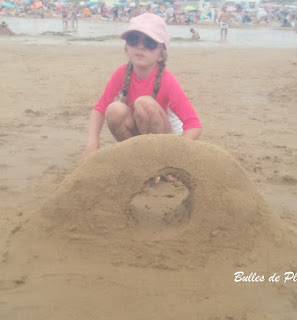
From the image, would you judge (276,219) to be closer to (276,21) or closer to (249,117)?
(249,117)

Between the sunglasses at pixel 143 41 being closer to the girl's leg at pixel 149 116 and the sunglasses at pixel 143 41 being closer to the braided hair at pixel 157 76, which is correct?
the braided hair at pixel 157 76

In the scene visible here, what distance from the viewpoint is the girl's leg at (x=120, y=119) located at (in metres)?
3.27

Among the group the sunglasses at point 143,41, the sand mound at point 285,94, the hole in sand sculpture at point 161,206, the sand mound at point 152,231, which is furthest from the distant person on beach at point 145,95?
the sand mound at point 285,94

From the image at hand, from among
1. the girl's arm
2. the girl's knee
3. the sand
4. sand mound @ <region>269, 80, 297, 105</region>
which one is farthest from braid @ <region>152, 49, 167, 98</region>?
sand mound @ <region>269, 80, 297, 105</region>

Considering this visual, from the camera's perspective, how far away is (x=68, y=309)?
2025 millimetres

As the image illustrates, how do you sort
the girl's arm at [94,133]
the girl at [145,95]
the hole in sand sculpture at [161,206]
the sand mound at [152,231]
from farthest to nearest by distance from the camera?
the girl's arm at [94,133] → the girl at [145,95] → the hole in sand sculpture at [161,206] → the sand mound at [152,231]

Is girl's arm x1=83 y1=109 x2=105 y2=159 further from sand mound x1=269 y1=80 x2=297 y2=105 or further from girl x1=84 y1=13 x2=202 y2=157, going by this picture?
sand mound x1=269 y1=80 x2=297 y2=105

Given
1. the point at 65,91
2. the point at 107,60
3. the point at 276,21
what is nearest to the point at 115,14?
the point at 276,21

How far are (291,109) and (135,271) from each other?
15.2 feet

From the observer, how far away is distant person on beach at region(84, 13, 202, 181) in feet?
10.2

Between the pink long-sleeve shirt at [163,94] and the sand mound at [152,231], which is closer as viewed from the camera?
the sand mound at [152,231]

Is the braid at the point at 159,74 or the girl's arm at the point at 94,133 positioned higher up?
the braid at the point at 159,74

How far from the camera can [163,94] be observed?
127 inches

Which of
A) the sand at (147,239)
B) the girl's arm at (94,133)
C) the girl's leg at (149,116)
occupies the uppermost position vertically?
the girl's leg at (149,116)
